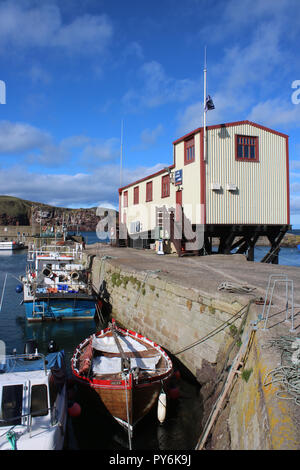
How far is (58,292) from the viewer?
A: 18531 mm

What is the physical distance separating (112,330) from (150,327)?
2452 mm

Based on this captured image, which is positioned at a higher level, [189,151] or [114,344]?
[189,151]

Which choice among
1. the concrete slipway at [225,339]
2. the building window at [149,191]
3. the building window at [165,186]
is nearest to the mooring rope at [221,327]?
the concrete slipway at [225,339]

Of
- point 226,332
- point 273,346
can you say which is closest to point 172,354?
point 226,332

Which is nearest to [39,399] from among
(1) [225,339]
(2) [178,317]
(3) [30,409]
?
(3) [30,409]

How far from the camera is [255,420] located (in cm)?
495

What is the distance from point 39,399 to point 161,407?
3392mm

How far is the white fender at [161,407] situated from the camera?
28.7 ft

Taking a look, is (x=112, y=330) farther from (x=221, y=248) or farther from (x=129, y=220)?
(x=129, y=220)

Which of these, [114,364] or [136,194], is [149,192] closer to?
[136,194]

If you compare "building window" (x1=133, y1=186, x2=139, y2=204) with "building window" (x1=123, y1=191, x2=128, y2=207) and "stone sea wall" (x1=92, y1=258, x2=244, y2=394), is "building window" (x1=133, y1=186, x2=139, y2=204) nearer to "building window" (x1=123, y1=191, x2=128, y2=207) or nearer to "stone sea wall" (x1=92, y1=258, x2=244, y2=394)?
"building window" (x1=123, y1=191, x2=128, y2=207)

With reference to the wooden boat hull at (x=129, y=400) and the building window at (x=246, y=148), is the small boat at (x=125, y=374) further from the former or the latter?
the building window at (x=246, y=148)

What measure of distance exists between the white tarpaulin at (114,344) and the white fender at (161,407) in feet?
7.39

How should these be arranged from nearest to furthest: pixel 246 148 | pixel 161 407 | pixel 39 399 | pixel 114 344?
pixel 39 399
pixel 161 407
pixel 114 344
pixel 246 148
